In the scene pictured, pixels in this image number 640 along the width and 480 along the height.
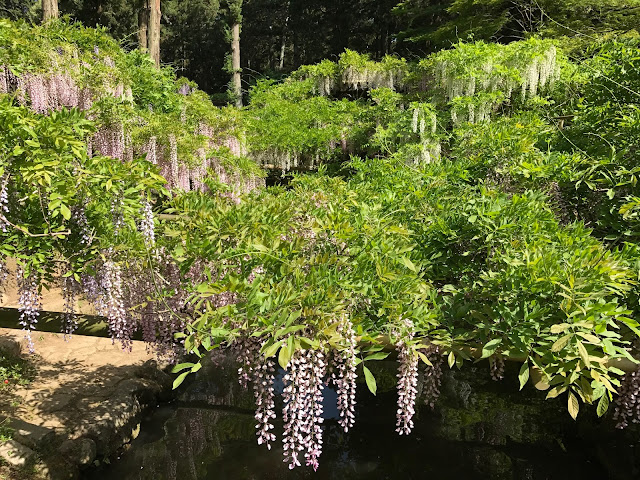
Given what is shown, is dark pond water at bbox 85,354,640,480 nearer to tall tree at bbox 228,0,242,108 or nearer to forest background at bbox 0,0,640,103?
forest background at bbox 0,0,640,103

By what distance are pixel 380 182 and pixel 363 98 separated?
1070cm

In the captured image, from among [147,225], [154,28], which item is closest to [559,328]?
[147,225]

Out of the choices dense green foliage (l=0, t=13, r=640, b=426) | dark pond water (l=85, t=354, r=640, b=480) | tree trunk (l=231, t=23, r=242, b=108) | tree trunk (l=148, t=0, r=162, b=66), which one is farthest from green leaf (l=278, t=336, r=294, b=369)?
tree trunk (l=231, t=23, r=242, b=108)

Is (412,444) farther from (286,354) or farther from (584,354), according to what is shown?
(286,354)

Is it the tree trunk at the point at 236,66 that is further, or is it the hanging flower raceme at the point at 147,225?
the tree trunk at the point at 236,66

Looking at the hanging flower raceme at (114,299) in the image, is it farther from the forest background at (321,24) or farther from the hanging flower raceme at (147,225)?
the forest background at (321,24)

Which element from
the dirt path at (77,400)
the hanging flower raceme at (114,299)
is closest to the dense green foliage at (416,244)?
the hanging flower raceme at (114,299)

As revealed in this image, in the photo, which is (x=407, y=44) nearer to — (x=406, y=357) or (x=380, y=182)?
(x=380, y=182)

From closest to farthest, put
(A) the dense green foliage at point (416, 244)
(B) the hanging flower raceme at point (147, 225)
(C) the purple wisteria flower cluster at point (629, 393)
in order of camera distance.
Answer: (A) the dense green foliage at point (416, 244) → (C) the purple wisteria flower cluster at point (629, 393) → (B) the hanging flower raceme at point (147, 225)

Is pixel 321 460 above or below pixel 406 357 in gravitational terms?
below

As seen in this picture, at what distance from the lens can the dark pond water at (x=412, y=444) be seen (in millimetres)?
4980

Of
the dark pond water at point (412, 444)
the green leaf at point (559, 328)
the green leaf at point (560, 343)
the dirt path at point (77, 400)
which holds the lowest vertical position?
the dark pond water at point (412, 444)

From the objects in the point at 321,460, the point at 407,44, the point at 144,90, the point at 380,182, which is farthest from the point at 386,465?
the point at 407,44

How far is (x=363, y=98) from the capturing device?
47.0ft
